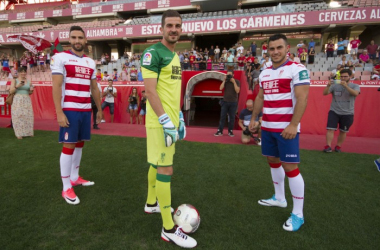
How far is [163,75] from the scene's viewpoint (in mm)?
2109

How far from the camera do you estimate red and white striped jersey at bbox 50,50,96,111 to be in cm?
279

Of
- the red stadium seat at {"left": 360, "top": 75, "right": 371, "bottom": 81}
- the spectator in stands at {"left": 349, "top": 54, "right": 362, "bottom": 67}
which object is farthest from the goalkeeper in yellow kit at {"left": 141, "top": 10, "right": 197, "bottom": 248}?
the spectator in stands at {"left": 349, "top": 54, "right": 362, "bottom": 67}

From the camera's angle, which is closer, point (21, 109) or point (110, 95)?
point (21, 109)

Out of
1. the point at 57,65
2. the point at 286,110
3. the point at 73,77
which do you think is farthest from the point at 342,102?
the point at 57,65

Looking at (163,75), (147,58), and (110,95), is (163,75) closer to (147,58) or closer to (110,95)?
(147,58)

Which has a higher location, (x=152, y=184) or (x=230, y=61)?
(x=230, y=61)

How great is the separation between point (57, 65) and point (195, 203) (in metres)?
2.48

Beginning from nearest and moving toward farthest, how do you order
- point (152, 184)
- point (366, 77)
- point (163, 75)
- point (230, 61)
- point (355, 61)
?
point (163, 75) → point (152, 184) → point (366, 77) → point (355, 61) → point (230, 61)

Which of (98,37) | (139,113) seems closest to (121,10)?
(98,37)

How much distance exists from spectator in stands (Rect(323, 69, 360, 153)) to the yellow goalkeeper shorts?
482 cm

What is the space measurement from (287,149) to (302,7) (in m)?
21.5

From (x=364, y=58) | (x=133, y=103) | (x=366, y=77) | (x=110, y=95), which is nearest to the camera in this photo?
(x=110, y=95)

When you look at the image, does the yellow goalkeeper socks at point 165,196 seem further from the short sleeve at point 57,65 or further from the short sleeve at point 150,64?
the short sleeve at point 57,65

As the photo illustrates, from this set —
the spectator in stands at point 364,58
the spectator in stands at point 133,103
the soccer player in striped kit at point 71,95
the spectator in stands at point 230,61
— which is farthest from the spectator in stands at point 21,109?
the spectator in stands at point 364,58
